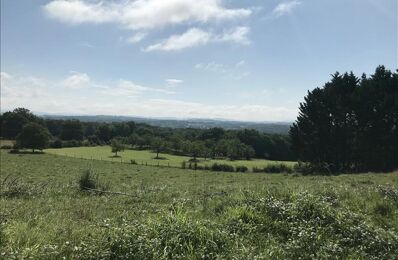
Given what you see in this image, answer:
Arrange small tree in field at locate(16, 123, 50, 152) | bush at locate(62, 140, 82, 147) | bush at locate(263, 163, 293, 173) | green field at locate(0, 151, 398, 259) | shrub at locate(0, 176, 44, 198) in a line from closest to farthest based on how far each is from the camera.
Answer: green field at locate(0, 151, 398, 259) < shrub at locate(0, 176, 44, 198) < bush at locate(263, 163, 293, 173) < small tree in field at locate(16, 123, 50, 152) < bush at locate(62, 140, 82, 147)

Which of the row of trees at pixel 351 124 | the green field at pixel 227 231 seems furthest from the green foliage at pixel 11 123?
the green field at pixel 227 231

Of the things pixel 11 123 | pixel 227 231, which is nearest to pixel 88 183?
pixel 227 231

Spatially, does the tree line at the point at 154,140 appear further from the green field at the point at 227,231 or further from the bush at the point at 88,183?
the green field at the point at 227,231

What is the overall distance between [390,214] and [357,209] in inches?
29.8

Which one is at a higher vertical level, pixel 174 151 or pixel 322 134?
pixel 322 134

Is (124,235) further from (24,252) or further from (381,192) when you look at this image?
(381,192)

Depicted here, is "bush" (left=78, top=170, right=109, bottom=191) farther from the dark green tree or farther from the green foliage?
the dark green tree

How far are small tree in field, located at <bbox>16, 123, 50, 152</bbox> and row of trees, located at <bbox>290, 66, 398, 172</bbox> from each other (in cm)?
6263

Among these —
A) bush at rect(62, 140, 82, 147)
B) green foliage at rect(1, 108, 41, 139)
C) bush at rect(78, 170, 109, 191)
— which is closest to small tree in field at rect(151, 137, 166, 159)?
bush at rect(62, 140, 82, 147)

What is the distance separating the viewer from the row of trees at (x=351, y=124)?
37125mm

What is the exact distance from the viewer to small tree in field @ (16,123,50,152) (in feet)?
276

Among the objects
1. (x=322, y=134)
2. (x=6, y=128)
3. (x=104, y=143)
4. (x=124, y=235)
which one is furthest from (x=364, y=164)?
(x=6, y=128)

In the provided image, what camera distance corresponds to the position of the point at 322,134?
4309cm

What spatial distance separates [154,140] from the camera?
4006 inches
